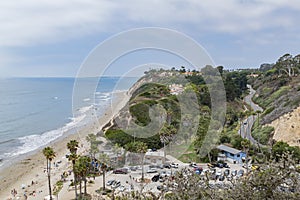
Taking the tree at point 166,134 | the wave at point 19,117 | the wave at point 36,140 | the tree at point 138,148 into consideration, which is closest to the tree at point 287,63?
the tree at point 166,134

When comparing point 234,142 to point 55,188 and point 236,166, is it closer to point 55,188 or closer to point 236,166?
point 236,166

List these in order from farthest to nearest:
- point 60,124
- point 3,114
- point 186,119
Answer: point 3,114 → point 60,124 → point 186,119

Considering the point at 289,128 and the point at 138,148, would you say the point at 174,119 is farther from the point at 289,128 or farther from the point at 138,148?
the point at 289,128

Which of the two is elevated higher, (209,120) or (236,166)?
(209,120)

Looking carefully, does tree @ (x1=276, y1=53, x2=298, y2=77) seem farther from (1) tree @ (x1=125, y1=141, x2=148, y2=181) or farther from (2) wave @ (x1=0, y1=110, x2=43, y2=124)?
(2) wave @ (x1=0, y1=110, x2=43, y2=124)

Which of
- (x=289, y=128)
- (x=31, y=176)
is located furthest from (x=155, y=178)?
(x=289, y=128)

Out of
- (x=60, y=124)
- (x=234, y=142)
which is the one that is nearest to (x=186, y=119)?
(x=234, y=142)

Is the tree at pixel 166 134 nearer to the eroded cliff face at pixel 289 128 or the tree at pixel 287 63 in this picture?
the eroded cliff face at pixel 289 128
